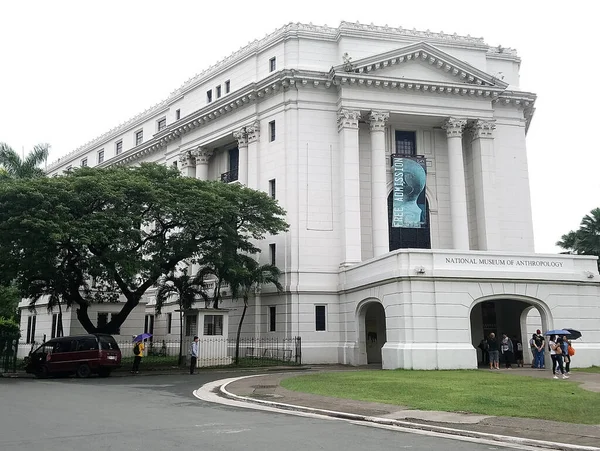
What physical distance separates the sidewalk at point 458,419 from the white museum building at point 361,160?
15686 mm

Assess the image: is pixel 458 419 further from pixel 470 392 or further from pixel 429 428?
pixel 470 392

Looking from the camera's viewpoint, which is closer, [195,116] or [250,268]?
[250,268]

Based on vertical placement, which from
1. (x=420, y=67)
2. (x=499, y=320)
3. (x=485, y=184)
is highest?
(x=420, y=67)

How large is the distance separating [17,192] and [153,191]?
21.3 feet

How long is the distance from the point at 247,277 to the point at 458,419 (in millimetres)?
22168

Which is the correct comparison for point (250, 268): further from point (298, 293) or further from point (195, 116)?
point (195, 116)

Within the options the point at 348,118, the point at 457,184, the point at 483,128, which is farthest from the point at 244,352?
the point at 483,128

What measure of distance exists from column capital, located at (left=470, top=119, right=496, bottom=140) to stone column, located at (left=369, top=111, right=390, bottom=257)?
6699mm

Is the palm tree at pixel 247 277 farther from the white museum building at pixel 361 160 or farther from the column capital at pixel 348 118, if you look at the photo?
the column capital at pixel 348 118

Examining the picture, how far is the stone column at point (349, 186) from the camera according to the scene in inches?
1583

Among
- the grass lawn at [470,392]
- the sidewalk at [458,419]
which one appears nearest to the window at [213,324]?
the grass lawn at [470,392]

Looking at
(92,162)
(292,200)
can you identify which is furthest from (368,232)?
(92,162)

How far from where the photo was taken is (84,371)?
29.3 meters

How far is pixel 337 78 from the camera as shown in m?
41.4
